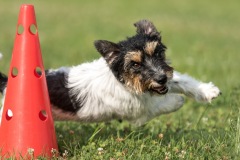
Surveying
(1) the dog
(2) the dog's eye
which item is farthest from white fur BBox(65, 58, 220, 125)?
(2) the dog's eye

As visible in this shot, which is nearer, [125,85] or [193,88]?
[125,85]

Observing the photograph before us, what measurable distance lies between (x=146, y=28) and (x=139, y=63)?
60cm

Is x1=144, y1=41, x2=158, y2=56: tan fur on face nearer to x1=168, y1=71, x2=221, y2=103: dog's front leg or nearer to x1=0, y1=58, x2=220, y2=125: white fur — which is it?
x1=0, y1=58, x2=220, y2=125: white fur

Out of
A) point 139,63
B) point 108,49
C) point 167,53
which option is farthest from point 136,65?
point 167,53

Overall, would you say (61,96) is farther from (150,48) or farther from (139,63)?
(150,48)

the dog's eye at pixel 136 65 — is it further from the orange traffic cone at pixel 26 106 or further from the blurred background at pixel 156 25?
the blurred background at pixel 156 25

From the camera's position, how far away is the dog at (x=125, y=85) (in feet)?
20.8

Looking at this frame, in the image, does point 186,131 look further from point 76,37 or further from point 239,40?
point 239,40

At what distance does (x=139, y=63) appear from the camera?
20.7 feet

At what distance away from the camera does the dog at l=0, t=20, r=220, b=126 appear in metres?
6.34

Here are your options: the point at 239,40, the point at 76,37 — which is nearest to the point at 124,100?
the point at 76,37

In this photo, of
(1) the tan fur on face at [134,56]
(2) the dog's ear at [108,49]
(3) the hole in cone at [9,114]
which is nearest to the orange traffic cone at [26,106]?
(3) the hole in cone at [9,114]

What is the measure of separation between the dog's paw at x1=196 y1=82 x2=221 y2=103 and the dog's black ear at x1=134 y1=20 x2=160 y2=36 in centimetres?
95

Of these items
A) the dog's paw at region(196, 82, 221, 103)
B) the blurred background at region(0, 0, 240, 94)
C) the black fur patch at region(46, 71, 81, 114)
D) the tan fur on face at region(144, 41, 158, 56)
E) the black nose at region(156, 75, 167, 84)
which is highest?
the blurred background at region(0, 0, 240, 94)
